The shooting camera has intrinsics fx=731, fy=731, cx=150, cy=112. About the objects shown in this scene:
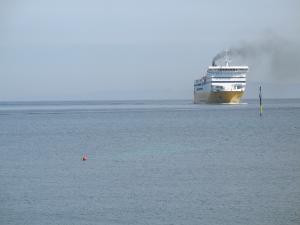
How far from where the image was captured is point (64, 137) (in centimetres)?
5294

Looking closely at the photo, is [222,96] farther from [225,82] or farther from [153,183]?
[153,183]

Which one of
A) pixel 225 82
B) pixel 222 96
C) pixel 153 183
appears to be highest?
pixel 225 82

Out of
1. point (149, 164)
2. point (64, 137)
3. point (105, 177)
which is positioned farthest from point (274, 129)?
point (105, 177)

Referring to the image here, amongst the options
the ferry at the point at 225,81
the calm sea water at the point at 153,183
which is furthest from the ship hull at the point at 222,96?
the calm sea water at the point at 153,183

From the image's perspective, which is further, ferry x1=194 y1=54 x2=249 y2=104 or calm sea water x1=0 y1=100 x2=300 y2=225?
ferry x1=194 y1=54 x2=249 y2=104

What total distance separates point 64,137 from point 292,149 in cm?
2014

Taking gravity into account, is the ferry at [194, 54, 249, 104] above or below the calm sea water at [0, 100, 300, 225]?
above

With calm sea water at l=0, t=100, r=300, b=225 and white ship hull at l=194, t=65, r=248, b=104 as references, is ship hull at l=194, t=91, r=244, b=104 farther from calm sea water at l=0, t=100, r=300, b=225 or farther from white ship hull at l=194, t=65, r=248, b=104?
calm sea water at l=0, t=100, r=300, b=225

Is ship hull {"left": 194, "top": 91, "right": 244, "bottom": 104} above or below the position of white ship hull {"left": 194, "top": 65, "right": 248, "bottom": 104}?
below

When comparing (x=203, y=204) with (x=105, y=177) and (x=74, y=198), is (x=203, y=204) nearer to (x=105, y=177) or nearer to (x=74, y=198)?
(x=74, y=198)

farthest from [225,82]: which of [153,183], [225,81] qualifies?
[153,183]

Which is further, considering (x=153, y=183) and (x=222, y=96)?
(x=222, y=96)

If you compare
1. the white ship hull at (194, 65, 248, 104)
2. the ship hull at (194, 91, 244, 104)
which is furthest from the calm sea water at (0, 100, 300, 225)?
the ship hull at (194, 91, 244, 104)

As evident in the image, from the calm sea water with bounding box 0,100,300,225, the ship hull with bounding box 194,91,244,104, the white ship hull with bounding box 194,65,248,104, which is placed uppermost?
the white ship hull with bounding box 194,65,248,104
